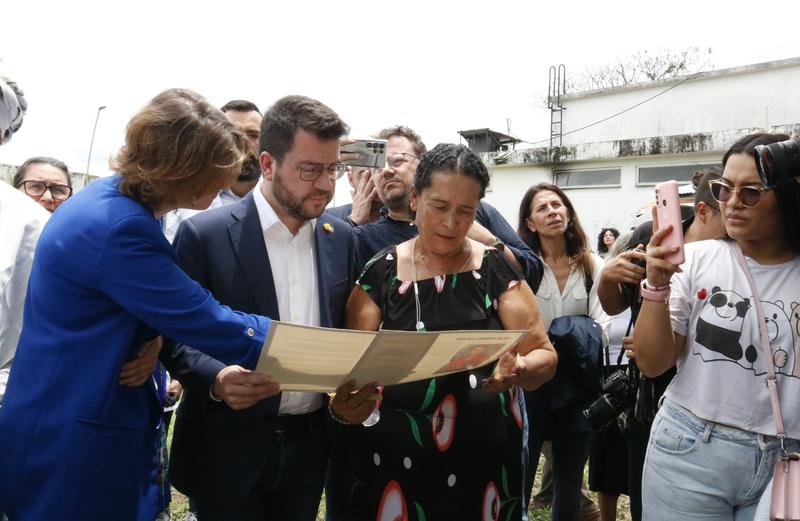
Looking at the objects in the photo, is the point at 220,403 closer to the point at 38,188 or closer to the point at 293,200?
Result: the point at 293,200

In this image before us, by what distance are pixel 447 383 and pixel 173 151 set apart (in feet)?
3.84

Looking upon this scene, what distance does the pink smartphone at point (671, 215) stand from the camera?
1.94m

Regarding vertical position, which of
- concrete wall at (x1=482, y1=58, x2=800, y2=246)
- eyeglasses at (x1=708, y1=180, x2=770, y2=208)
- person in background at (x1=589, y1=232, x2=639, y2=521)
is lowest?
person in background at (x1=589, y1=232, x2=639, y2=521)

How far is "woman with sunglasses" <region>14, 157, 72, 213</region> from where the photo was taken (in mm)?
3711

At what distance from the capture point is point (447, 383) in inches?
83.5

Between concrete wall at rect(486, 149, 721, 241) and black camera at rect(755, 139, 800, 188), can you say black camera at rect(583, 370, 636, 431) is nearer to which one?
black camera at rect(755, 139, 800, 188)

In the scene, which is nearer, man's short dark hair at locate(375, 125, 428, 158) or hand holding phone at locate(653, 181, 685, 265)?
hand holding phone at locate(653, 181, 685, 265)

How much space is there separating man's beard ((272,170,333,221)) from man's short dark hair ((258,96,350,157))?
100 mm

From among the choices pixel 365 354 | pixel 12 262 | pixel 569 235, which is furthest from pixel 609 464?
pixel 12 262

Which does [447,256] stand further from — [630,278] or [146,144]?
Result: [146,144]

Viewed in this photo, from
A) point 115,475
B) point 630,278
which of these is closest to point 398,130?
point 630,278

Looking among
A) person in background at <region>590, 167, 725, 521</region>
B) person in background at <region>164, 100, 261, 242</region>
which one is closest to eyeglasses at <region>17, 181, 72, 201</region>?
person in background at <region>164, 100, 261, 242</region>

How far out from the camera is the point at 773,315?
199 centimetres

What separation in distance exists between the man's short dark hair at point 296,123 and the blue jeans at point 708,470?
156 cm
